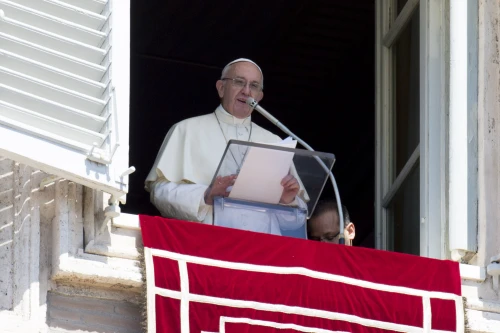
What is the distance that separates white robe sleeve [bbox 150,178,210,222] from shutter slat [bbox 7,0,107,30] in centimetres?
94

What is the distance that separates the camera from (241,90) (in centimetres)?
854

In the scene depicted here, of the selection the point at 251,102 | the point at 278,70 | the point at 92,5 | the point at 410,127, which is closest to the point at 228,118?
the point at 251,102

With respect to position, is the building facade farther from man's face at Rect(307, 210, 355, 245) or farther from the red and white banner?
man's face at Rect(307, 210, 355, 245)

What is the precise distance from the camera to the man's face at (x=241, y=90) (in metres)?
8.52

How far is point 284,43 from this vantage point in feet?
35.8

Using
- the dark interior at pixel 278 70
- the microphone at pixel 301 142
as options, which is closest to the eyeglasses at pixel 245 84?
the microphone at pixel 301 142

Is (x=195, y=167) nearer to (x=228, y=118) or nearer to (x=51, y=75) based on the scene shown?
(x=228, y=118)

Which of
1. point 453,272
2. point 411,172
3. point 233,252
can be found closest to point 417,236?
point 411,172

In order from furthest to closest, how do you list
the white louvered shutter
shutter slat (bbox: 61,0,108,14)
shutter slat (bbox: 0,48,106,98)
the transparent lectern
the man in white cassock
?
the man in white cassock < the transparent lectern < shutter slat (bbox: 61,0,108,14) < shutter slat (bbox: 0,48,106,98) < the white louvered shutter

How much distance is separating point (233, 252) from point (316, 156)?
53cm

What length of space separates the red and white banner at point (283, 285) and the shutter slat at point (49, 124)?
424mm

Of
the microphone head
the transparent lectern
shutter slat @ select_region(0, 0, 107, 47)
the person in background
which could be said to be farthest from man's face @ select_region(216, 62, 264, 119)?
shutter slat @ select_region(0, 0, 107, 47)

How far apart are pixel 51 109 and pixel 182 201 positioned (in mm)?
1025

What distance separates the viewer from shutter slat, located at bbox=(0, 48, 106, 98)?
22.8 ft
